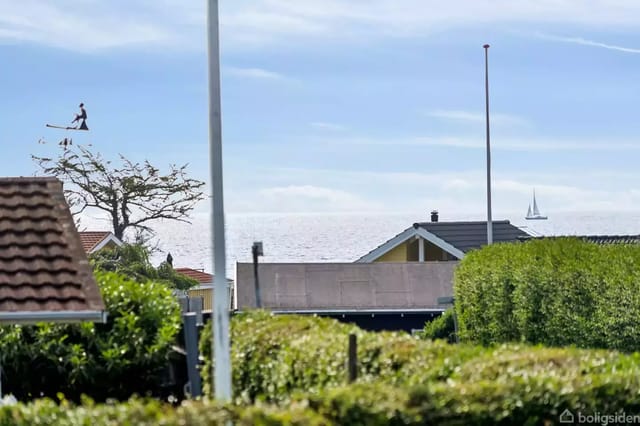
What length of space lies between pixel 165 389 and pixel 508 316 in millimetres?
9417

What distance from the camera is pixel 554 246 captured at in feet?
61.8

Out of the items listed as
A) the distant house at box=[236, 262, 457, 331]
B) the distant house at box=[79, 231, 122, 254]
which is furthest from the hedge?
the distant house at box=[79, 231, 122, 254]

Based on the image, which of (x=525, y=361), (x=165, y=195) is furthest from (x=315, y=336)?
(x=165, y=195)

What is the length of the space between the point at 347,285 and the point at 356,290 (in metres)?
0.33

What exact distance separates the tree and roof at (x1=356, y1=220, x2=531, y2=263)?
869 inches

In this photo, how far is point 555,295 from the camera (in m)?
17.5

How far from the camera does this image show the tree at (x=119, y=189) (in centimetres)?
5453

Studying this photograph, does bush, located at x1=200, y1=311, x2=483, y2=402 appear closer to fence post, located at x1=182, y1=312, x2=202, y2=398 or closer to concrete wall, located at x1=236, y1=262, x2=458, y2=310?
fence post, located at x1=182, y1=312, x2=202, y2=398

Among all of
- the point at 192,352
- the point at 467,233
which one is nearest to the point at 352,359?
the point at 192,352

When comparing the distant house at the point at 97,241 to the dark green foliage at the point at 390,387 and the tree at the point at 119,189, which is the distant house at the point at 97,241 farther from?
the dark green foliage at the point at 390,387

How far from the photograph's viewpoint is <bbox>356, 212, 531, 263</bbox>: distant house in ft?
111

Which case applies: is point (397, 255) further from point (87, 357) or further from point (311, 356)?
point (311, 356)

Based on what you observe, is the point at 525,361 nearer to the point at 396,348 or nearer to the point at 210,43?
the point at 396,348

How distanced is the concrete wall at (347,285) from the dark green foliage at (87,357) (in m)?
17.0
